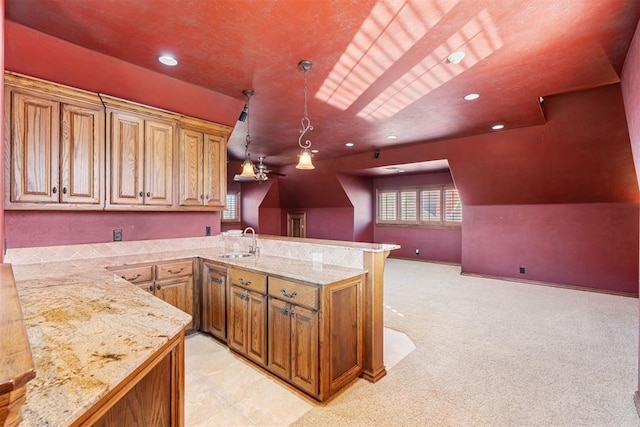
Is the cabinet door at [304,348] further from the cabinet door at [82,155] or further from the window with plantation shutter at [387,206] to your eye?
the window with plantation shutter at [387,206]

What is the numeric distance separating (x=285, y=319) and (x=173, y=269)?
1.48 metres

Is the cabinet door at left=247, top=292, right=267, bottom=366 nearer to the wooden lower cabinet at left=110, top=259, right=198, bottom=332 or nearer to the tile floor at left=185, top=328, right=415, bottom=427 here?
the tile floor at left=185, top=328, right=415, bottom=427

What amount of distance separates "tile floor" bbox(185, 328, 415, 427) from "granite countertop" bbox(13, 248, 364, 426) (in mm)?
905

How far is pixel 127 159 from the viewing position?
9.66 ft

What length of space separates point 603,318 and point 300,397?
4.25 metres

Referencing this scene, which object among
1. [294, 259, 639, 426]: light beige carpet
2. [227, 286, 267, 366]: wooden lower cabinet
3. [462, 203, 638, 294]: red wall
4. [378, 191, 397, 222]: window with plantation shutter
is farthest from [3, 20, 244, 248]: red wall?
[378, 191, 397, 222]: window with plantation shutter

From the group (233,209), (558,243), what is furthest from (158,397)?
(233,209)

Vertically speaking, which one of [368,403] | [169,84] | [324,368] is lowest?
[368,403]

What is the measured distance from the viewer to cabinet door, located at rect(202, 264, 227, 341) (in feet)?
9.96

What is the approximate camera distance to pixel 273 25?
215 centimetres

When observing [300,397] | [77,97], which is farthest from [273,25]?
[300,397]

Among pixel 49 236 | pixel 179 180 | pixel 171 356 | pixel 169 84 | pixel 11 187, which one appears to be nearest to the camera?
pixel 171 356

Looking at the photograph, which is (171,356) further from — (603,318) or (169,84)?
(603,318)

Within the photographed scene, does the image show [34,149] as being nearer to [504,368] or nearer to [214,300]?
[214,300]
